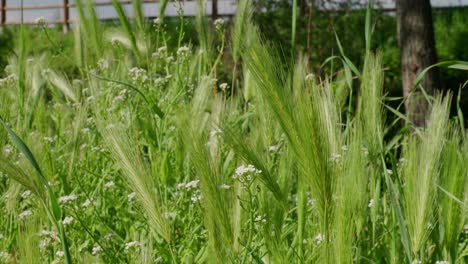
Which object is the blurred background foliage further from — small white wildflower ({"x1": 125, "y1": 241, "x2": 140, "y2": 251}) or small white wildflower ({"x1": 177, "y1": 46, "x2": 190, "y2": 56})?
small white wildflower ({"x1": 125, "y1": 241, "x2": 140, "y2": 251})

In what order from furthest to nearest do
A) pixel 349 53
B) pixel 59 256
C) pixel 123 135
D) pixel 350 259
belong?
pixel 349 53, pixel 59 256, pixel 123 135, pixel 350 259

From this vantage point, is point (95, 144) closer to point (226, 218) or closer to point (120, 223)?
point (120, 223)

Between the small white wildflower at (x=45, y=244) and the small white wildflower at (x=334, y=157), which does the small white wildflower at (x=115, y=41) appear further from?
the small white wildflower at (x=334, y=157)

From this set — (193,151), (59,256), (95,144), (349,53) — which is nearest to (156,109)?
(59,256)

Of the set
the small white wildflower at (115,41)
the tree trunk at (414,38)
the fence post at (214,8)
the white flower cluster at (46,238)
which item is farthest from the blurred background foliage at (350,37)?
the white flower cluster at (46,238)

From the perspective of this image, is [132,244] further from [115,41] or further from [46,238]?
[115,41]

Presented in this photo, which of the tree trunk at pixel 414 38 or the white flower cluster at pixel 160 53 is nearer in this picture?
the white flower cluster at pixel 160 53

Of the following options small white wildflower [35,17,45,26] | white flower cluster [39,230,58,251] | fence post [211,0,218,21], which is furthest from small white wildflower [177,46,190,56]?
fence post [211,0,218,21]

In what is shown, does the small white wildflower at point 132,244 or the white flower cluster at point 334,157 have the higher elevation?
the white flower cluster at point 334,157

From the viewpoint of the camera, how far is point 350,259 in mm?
1050

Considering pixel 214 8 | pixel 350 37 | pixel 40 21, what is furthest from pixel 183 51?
pixel 214 8

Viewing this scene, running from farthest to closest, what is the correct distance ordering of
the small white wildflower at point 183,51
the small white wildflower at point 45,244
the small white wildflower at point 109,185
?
the small white wildflower at point 183,51
the small white wildflower at point 109,185
the small white wildflower at point 45,244

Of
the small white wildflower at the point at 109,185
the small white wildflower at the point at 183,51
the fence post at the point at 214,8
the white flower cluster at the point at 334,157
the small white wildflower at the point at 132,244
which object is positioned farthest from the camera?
the fence post at the point at 214,8

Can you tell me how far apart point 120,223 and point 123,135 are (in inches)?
35.1
